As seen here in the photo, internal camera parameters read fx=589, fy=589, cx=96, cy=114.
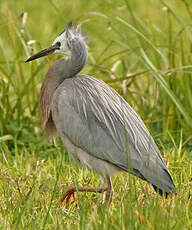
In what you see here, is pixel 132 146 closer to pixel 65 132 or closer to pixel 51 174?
pixel 65 132

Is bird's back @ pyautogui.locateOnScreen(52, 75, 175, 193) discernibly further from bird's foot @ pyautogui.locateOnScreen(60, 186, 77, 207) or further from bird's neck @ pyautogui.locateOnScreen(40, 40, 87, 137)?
bird's foot @ pyautogui.locateOnScreen(60, 186, 77, 207)

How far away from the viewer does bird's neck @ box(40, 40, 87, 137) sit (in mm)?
4504

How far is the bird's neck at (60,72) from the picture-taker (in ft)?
14.8

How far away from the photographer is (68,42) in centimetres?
450

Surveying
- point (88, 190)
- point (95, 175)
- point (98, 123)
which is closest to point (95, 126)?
point (98, 123)

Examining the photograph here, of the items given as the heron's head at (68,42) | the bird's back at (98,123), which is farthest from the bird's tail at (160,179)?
the heron's head at (68,42)

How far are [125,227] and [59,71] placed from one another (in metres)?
1.70

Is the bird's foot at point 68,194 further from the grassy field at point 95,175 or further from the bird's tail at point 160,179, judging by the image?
the bird's tail at point 160,179

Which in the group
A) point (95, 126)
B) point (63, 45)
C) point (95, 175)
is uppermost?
point (63, 45)

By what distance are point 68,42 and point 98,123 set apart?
0.68m

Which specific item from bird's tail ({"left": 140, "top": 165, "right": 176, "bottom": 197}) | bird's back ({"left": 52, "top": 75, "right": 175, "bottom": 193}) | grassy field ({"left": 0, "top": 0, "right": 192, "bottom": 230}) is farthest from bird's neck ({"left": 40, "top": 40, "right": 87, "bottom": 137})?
bird's tail ({"left": 140, "top": 165, "right": 176, "bottom": 197})

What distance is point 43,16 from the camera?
1087 cm

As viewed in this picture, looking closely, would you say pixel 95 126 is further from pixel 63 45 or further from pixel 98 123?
pixel 63 45

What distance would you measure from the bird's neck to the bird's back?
15cm
